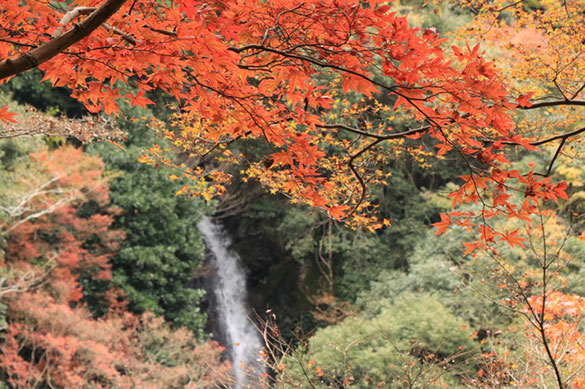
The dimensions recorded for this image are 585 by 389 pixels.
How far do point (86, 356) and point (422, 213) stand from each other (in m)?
8.58

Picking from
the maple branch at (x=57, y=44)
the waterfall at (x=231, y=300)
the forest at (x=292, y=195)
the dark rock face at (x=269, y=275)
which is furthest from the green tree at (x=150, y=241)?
the maple branch at (x=57, y=44)

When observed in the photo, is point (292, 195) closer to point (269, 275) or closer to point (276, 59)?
point (276, 59)

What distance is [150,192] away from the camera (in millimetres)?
10023

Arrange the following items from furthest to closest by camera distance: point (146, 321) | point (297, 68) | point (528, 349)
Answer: point (146, 321)
point (528, 349)
point (297, 68)

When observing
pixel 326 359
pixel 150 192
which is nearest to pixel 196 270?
pixel 150 192

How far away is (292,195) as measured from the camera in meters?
3.27

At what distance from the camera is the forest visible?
1994 mm

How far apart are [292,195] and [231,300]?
1083cm

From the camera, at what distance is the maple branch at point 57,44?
4.78 ft

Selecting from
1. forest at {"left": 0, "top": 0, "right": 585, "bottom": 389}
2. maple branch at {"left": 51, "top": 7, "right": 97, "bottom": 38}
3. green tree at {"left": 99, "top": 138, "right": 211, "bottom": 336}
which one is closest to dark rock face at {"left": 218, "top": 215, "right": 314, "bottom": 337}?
forest at {"left": 0, "top": 0, "right": 585, "bottom": 389}

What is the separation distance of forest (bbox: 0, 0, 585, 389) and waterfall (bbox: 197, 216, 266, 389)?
7cm

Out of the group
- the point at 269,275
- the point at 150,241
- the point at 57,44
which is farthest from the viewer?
the point at 269,275

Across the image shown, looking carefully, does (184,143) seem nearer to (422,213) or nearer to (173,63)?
(173,63)

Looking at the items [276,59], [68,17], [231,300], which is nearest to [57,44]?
[68,17]
